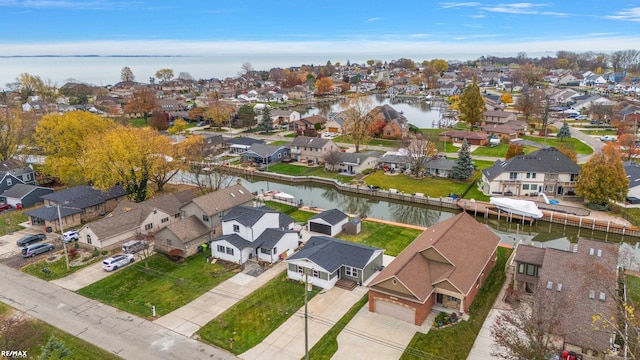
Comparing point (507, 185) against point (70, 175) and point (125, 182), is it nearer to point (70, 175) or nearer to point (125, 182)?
point (125, 182)

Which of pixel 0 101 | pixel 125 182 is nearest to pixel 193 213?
pixel 125 182

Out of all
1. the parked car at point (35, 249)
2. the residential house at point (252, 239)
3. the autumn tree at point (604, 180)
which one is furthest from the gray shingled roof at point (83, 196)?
the autumn tree at point (604, 180)

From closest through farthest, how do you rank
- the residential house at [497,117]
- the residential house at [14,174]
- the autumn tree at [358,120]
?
the residential house at [14,174], the autumn tree at [358,120], the residential house at [497,117]

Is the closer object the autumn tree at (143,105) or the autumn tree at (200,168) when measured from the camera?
the autumn tree at (200,168)

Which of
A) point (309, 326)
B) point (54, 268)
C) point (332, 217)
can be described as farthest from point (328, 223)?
point (54, 268)

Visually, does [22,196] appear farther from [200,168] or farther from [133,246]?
[133,246]

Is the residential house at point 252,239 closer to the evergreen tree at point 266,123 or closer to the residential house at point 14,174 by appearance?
the residential house at point 14,174
